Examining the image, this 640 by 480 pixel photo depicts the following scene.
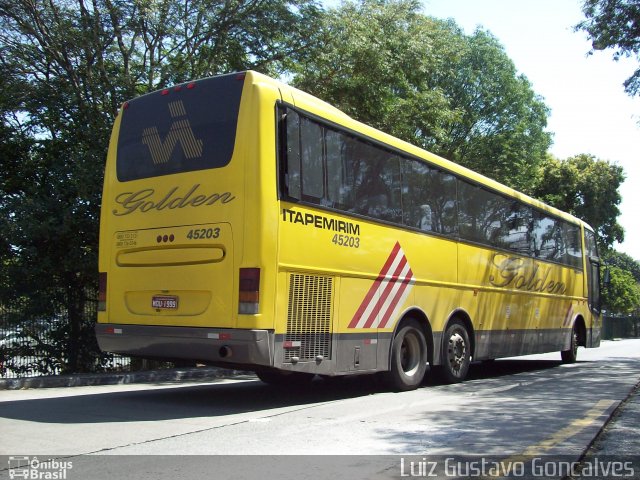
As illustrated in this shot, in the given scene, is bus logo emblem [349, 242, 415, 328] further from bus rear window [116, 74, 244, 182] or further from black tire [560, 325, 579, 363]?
black tire [560, 325, 579, 363]

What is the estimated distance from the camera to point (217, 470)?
15.4ft

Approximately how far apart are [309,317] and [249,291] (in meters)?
1.01

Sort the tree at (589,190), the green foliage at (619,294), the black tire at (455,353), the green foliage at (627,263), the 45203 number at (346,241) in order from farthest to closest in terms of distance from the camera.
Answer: the green foliage at (627,263)
the green foliage at (619,294)
the tree at (589,190)
the black tire at (455,353)
the 45203 number at (346,241)

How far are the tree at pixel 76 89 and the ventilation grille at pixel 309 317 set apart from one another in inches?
228

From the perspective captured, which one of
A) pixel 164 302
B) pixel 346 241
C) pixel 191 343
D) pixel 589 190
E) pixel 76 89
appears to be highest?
pixel 589 190

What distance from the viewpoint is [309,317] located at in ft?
24.8

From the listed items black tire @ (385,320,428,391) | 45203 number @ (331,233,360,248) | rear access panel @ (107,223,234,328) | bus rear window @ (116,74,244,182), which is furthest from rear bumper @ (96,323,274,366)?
black tire @ (385,320,428,391)

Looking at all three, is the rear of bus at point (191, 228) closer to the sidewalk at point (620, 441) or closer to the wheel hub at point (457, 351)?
the sidewalk at point (620, 441)

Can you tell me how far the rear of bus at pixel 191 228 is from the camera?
697cm

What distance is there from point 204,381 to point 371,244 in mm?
5014

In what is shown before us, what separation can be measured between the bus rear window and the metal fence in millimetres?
4854

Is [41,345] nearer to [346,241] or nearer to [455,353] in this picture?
[346,241]

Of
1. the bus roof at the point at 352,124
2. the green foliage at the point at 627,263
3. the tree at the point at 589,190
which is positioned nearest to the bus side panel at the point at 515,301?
the bus roof at the point at 352,124

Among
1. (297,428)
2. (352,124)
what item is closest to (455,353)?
(352,124)
